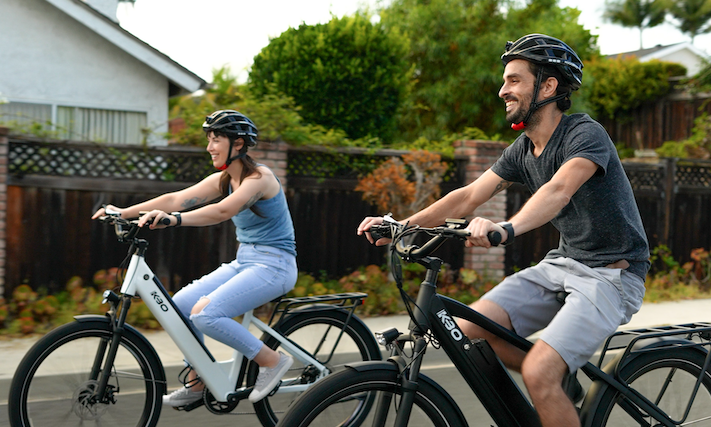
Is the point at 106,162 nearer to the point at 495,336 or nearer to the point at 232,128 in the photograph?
the point at 232,128

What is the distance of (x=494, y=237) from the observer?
9.13 ft

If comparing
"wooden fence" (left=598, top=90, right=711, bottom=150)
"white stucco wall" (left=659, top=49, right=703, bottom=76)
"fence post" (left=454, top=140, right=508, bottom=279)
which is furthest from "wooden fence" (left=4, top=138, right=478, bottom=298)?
"white stucco wall" (left=659, top=49, right=703, bottom=76)

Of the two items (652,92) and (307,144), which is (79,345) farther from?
(652,92)

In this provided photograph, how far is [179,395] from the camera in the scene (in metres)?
4.15

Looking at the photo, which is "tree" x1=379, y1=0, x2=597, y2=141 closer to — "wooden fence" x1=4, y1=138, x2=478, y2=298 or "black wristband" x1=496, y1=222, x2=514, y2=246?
"wooden fence" x1=4, y1=138, x2=478, y2=298

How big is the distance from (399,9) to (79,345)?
2027 centimetres

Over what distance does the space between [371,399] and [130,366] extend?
1.57m

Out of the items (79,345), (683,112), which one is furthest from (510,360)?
(683,112)

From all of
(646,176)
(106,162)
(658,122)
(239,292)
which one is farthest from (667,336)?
(658,122)

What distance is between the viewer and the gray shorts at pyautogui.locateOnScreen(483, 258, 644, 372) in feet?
10.1

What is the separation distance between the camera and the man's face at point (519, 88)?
3.25 m

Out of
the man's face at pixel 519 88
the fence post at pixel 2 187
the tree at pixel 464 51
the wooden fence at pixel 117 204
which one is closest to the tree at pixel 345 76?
the wooden fence at pixel 117 204

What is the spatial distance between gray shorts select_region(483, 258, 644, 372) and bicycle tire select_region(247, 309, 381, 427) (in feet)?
Answer: 4.10

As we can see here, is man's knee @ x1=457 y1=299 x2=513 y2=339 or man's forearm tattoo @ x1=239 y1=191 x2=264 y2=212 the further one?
man's forearm tattoo @ x1=239 y1=191 x2=264 y2=212
